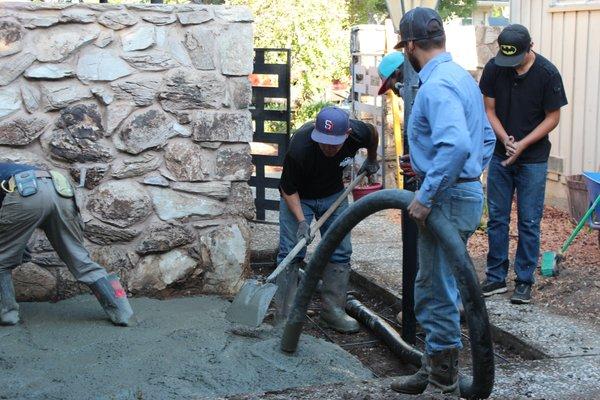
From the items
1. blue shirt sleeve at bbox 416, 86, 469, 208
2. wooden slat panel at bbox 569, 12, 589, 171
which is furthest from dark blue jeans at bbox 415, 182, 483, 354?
wooden slat panel at bbox 569, 12, 589, 171

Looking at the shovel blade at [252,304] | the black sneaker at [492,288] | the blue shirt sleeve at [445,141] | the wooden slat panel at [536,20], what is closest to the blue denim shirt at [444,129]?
the blue shirt sleeve at [445,141]

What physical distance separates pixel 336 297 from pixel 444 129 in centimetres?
238

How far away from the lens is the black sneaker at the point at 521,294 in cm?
600

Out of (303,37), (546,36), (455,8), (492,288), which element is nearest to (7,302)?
(492,288)

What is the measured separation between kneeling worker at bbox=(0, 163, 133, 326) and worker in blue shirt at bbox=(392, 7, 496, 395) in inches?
82.0

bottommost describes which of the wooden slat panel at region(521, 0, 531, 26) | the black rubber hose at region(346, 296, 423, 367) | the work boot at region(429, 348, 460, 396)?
the black rubber hose at region(346, 296, 423, 367)

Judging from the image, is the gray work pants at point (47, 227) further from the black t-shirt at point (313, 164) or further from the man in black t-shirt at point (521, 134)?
the man in black t-shirt at point (521, 134)

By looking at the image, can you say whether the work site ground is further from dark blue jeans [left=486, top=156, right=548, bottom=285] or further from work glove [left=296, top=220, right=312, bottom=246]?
work glove [left=296, top=220, right=312, bottom=246]

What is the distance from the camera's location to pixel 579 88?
9109mm

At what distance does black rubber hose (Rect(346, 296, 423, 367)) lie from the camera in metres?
5.11

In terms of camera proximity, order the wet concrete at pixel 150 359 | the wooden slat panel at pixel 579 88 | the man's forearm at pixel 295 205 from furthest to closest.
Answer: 1. the wooden slat panel at pixel 579 88
2. the man's forearm at pixel 295 205
3. the wet concrete at pixel 150 359

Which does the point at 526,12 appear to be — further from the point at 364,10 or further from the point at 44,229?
the point at 364,10

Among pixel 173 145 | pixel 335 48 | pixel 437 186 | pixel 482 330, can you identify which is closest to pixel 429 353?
pixel 482 330

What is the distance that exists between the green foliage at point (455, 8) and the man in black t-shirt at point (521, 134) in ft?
76.9
